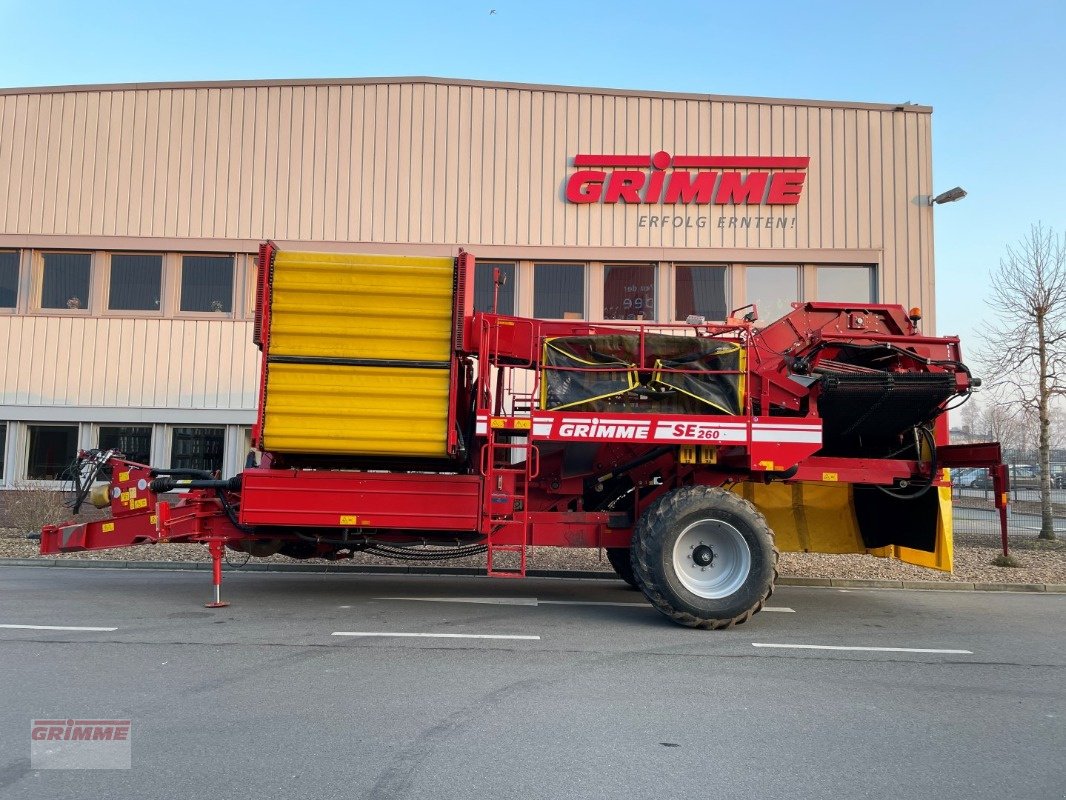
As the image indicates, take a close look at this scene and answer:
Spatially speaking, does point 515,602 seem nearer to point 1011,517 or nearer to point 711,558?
point 711,558

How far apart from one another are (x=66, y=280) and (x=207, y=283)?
274cm

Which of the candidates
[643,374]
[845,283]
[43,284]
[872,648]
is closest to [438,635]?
[643,374]

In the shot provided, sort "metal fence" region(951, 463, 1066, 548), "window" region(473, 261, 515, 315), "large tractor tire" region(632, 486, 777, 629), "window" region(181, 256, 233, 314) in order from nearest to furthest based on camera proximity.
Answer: "large tractor tire" region(632, 486, 777, 629) < "metal fence" region(951, 463, 1066, 548) < "window" region(181, 256, 233, 314) < "window" region(473, 261, 515, 315)

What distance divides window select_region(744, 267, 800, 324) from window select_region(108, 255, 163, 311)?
11.3 meters

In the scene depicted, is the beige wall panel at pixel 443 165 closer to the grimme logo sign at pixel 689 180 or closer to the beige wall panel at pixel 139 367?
the grimme logo sign at pixel 689 180

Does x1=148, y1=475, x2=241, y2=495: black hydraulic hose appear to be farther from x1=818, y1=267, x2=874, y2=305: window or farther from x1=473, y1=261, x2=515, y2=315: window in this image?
x1=818, y1=267, x2=874, y2=305: window

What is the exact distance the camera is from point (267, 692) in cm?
497

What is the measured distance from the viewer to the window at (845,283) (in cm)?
1460

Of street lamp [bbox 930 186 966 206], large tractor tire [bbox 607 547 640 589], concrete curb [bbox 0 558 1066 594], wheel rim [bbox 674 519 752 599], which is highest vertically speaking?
street lamp [bbox 930 186 966 206]

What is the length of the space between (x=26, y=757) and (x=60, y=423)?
40.5ft

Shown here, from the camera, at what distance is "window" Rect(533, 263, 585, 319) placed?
48.5 feet

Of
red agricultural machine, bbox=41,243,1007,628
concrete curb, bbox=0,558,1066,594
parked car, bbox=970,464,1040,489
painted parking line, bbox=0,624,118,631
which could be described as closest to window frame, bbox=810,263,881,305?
concrete curb, bbox=0,558,1066,594

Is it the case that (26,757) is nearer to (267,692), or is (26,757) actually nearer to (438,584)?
(267,692)

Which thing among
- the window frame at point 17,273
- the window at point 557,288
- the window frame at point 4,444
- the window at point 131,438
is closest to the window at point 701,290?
the window at point 557,288
